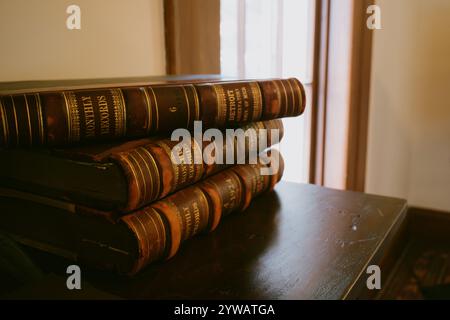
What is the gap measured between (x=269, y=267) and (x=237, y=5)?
88cm

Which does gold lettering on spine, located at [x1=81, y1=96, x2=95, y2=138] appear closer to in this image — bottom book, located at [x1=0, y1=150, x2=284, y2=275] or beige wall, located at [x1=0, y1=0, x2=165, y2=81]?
bottom book, located at [x1=0, y1=150, x2=284, y2=275]

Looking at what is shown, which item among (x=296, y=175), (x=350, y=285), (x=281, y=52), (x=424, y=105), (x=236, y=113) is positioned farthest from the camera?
(x=424, y=105)

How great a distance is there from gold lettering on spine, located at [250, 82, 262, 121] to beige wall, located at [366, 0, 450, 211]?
132cm

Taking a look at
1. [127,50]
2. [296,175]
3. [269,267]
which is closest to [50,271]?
[269,267]

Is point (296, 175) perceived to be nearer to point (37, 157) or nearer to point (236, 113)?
point (236, 113)

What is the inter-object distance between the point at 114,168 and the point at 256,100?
246 millimetres

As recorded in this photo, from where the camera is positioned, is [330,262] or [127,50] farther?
[127,50]

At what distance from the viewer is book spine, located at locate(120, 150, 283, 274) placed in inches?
15.7

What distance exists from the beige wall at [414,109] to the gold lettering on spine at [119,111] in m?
1.52

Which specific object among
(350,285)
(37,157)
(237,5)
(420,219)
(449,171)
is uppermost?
(237,5)

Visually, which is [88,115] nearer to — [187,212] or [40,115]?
[40,115]

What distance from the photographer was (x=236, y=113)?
0.53m

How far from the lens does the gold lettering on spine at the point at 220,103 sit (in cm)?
50

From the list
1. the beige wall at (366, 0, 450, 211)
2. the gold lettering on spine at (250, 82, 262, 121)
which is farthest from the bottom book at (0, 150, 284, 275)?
the beige wall at (366, 0, 450, 211)
